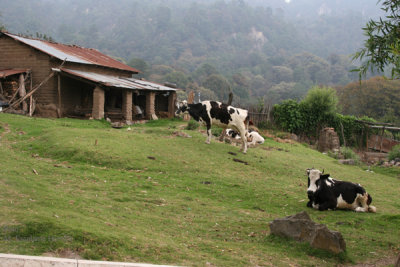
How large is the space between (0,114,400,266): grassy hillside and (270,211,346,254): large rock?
14cm

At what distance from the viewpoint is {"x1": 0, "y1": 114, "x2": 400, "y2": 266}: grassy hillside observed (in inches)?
228

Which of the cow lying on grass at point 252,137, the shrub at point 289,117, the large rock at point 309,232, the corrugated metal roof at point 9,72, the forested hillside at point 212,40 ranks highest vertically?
the forested hillside at point 212,40

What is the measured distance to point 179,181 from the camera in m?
12.4

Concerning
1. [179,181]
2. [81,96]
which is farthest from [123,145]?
[81,96]

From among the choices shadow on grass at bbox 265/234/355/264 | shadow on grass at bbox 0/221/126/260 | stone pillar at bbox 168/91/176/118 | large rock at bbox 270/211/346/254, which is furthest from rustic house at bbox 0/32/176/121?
shadow on grass at bbox 0/221/126/260

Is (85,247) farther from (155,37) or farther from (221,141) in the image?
(155,37)

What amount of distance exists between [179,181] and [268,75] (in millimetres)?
113448

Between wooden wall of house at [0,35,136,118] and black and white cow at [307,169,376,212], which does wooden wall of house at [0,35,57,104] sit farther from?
black and white cow at [307,169,376,212]

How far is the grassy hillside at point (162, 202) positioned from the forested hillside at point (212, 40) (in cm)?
6679

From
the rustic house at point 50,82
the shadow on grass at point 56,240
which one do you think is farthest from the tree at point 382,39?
the rustic house at point 50,82

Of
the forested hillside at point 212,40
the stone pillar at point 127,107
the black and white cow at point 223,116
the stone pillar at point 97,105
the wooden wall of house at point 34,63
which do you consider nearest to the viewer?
the black and white cow at point 223,116

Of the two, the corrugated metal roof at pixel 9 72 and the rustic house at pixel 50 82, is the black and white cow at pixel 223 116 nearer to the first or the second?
the rustic house at pixel 50 82

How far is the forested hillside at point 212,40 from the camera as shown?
345ft

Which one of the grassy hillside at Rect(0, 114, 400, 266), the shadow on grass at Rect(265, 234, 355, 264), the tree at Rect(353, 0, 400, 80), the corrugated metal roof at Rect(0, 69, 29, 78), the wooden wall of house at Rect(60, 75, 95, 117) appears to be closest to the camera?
the grassy hillside at Rect(0, 114, 400, 266)
